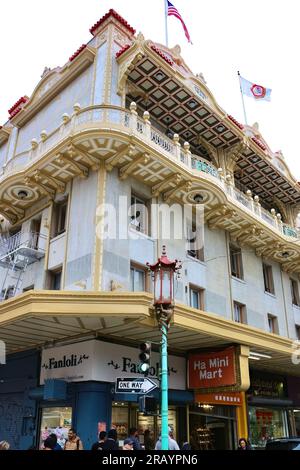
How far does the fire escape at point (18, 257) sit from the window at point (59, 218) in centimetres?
58

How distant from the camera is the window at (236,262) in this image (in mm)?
21891

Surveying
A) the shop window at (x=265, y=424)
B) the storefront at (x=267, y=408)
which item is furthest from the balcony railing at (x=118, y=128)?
the shop window at (x=265, y=424)

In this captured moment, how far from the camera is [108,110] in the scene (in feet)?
53.9

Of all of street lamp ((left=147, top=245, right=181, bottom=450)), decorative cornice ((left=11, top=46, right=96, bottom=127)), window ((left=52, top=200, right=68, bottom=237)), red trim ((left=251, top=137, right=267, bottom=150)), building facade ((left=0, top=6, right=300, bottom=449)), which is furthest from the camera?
red trim ((left=251, top=137, right=267, bottom=150))

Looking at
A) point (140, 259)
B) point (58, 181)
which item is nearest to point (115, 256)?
point (140, 259)

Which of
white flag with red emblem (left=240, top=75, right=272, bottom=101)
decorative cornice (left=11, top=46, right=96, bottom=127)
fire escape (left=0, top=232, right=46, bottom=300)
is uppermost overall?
white flag with red emblem (left=240, top=75, right=272, bottom=101)

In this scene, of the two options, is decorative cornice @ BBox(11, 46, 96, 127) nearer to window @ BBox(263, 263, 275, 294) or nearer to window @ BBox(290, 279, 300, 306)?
window @ BBox(263, 263, 275, 294)

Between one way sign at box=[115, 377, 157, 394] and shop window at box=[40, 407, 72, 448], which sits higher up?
one way sign at box=[115, 377, 157, 394]

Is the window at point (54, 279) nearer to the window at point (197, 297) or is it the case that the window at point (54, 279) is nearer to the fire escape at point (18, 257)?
the fire escape at point (18, 257)

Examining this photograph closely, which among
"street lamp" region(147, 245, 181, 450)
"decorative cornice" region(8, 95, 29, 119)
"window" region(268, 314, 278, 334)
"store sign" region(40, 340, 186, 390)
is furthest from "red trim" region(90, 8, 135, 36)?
"window" region(268, 314, 278, 334)

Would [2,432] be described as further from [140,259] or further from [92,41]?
[92,41]

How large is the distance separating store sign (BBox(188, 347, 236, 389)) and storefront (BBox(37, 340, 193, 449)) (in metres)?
0.67

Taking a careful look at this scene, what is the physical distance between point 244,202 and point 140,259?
767cm

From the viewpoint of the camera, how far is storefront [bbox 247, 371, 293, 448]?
19.9 metres
